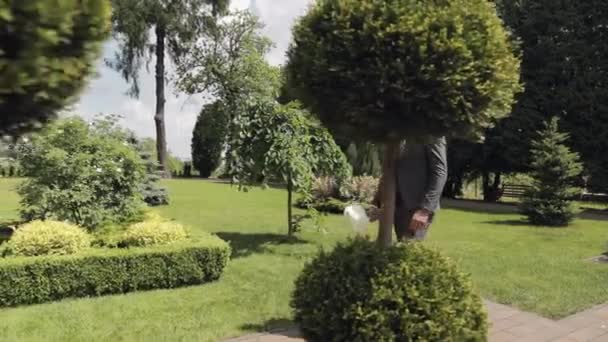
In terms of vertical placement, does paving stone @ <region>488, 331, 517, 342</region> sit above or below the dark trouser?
below

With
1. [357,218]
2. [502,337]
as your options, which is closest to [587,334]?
[502,337]

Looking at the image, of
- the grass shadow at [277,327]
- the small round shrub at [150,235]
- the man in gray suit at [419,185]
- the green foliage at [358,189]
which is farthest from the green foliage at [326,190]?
the man in gray suit at [419,185]

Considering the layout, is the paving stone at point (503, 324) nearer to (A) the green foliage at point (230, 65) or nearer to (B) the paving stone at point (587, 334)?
(B) the paving stone at point (587, 334)

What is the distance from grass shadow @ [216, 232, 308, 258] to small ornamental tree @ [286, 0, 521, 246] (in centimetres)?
518

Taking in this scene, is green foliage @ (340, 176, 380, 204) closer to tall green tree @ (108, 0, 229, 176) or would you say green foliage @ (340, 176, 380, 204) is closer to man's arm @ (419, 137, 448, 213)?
man's arm @ (419, 137, 448, 213)

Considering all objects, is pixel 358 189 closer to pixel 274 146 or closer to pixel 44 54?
pixel 274 146

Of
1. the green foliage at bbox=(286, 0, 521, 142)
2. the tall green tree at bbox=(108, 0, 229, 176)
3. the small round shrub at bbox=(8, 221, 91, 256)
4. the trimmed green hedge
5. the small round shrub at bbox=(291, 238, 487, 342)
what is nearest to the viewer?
the green foliage at bbox=(286, 0, 521, 142)

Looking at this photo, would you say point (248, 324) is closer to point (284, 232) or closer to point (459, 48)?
point (459, 48)

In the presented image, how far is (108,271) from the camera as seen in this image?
530 centimetres

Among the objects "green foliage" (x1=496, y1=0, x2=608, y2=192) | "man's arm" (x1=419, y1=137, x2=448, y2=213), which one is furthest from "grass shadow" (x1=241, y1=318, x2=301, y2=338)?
"green foliage" (x1=496, y1=0, x2=608, y2=192)

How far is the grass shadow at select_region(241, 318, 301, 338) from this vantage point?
13.4ft

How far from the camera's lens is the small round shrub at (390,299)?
276 cm

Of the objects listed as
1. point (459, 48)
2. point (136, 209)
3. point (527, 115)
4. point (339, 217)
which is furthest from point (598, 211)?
point (459, 48)

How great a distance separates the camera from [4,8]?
1330 mm
